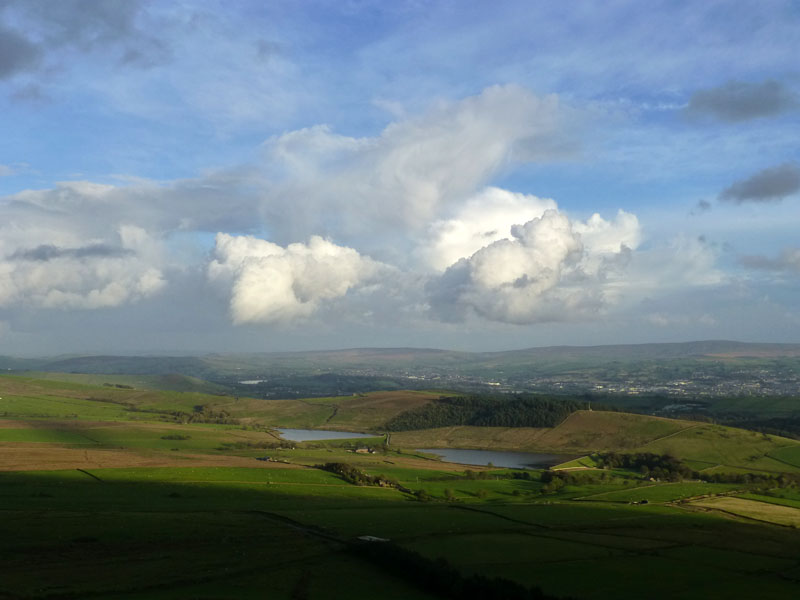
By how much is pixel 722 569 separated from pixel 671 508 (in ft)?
120

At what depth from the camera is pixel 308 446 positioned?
17725 centimetres

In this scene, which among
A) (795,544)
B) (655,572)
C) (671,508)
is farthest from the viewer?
(671,508)

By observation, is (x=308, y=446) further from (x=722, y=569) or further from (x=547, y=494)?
(x=722, y=569)

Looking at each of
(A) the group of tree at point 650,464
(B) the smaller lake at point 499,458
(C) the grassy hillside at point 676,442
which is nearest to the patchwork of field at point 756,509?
(A) the group of tree at point 650,464

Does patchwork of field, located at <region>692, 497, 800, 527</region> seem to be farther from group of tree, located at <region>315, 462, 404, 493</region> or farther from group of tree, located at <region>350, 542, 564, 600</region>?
group of tree, located at <region>350, 542, 564, 600</region>

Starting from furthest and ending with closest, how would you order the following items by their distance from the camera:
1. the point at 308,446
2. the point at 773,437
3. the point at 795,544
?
the point at 308,446 < the point at 773,437 < the point at 795,544

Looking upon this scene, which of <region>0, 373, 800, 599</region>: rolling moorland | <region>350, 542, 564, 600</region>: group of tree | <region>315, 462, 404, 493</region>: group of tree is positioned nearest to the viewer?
<region>350, 542, 564, 600</region>: group of tree

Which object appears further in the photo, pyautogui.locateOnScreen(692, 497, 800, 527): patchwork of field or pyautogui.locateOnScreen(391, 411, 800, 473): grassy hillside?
pyautogui.locateOnScreen(391, 411, 800, 473): grassy hillside

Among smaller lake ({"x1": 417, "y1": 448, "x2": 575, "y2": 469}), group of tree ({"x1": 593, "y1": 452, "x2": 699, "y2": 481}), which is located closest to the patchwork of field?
group of tree ({"x1": 593, "y1": 452, "x2": 699, "y2": 481})

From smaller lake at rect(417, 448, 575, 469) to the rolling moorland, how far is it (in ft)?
35.4

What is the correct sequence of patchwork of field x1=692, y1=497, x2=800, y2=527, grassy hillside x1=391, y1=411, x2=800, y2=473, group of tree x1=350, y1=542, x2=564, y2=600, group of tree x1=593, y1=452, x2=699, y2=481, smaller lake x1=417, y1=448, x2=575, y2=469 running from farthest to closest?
smaller lake x1=417, y1=448, x2=575, y2=469, grassy hillside x1=391, y1=411, x2=800, y2=473, group of tree x1=593, y1=452, x2=699, y2=481, patchwork of field x1=692, y1=497, x2=800, y2=527, group of tree x1=350, y1=542, x2=564, y2=600

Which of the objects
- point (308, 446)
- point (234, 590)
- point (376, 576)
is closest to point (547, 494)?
point (376, 576)

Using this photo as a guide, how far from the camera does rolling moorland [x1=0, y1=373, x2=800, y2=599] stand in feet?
159

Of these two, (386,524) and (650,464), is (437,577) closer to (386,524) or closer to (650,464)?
(386,524)
